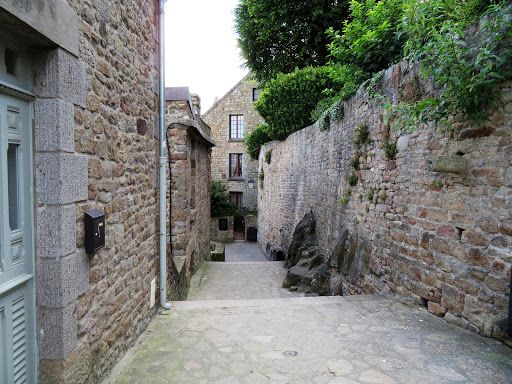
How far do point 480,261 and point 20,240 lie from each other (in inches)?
137

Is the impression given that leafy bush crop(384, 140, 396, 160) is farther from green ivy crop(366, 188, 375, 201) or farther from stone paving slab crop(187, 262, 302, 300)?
stone paving slab crop(187, 262, 302, 300)

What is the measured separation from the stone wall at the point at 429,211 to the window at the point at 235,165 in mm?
14985

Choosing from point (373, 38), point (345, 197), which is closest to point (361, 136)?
point (345, 197)

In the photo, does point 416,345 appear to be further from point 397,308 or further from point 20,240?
point 20,240

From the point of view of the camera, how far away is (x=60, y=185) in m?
1.83

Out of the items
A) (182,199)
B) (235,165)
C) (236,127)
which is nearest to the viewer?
(182,199)

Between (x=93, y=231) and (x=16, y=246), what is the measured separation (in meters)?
0.45

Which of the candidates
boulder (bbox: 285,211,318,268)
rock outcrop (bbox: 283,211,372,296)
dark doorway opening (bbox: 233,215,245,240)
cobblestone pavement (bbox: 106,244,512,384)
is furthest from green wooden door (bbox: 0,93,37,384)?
dark doorway opening (bbox: 233,215,245,240)

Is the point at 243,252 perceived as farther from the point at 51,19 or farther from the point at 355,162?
the point at 51,19

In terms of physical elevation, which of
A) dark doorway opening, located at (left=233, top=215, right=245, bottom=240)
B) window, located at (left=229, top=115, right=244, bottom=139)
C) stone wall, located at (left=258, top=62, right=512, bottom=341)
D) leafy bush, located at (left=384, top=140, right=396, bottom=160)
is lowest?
dark doorway opening, located at (left=233, top=215, right=245, bottom=240)

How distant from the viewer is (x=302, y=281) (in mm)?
A: 7324

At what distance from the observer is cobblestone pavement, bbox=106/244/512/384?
2439 mm

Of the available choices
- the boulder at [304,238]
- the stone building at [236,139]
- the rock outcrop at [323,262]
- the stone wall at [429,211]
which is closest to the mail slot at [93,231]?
the stone wall at [429,211]

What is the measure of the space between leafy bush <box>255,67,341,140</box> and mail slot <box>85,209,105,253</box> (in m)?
9.38
